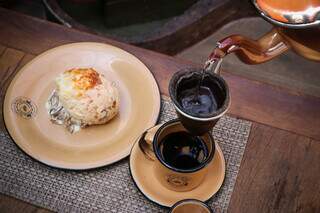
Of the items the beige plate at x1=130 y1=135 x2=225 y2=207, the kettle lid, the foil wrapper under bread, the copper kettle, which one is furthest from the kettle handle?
the foil wrapper under bread

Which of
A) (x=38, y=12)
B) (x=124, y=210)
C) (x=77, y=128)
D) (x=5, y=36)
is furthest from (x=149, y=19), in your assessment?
(x=124, y=210)

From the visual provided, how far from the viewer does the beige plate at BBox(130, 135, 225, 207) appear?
877mm

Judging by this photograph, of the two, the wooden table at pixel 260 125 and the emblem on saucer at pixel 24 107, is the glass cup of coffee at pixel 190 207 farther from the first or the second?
the emblem on saucer at pixel 24 107

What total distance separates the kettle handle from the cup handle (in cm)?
20

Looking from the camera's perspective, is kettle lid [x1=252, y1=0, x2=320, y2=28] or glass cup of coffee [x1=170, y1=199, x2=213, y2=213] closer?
kettle lid [x1=252, y1=0, x2=320, y2=28]

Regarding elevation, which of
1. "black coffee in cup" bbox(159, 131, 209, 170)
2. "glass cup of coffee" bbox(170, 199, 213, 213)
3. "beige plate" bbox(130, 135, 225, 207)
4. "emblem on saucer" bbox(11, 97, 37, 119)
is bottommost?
"beige plate" bbox(130, 135, 225, 207)

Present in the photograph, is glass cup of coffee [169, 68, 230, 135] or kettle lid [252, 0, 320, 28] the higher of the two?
kettle lid [252, 0, 320, 28]

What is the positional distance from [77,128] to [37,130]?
80mm

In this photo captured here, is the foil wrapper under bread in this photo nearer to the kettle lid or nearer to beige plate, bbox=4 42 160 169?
beige plate, bbox=4 42 160 169

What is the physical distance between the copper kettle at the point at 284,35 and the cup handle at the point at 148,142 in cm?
20

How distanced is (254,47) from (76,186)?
421 mm

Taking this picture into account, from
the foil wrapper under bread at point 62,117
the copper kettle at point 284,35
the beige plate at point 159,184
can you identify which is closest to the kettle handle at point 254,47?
the copper kettle at point 284,35

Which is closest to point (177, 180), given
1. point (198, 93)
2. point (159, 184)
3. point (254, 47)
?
point (159, 184)

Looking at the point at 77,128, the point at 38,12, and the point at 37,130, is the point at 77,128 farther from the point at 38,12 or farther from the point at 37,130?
the point at 38,12
